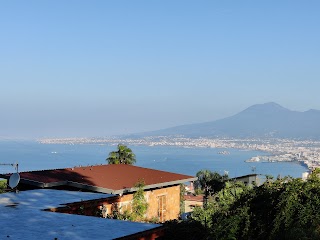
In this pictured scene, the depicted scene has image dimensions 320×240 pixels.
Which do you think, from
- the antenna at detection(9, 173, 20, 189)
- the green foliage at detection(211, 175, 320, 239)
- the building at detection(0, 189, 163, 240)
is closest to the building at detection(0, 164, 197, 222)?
the antenna at detection(9, 173, 20, 189)

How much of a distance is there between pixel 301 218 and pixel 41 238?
8.93 meters

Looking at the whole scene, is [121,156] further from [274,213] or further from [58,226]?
[58,226]

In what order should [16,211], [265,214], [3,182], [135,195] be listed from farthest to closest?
[3,182] < [135,195] < [265,214] < [16,211]

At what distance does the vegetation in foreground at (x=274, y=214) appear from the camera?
13617mm

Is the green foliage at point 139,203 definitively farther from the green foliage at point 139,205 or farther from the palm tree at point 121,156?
the palm tree at point 121,156

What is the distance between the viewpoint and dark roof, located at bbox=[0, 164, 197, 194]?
1996cm

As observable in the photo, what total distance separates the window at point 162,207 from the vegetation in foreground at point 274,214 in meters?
4.84

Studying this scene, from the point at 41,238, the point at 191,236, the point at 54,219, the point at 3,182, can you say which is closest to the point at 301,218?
the point at 191,236

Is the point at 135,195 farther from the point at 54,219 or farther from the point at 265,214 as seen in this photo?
the point at 54,219

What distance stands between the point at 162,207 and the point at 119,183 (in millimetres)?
3118

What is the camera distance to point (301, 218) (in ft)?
46.4

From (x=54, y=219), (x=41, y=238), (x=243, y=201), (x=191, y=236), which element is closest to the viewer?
(x=41, y=238)

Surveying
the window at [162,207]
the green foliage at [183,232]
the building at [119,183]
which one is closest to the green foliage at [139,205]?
the building at [119,183]

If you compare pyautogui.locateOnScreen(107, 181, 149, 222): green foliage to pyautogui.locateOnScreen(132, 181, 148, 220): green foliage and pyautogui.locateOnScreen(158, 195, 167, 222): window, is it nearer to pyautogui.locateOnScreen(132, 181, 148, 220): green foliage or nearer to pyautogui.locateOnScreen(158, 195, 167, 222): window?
pyautogui.locateOnScreen(132, 181, 148, 220): green foliage
